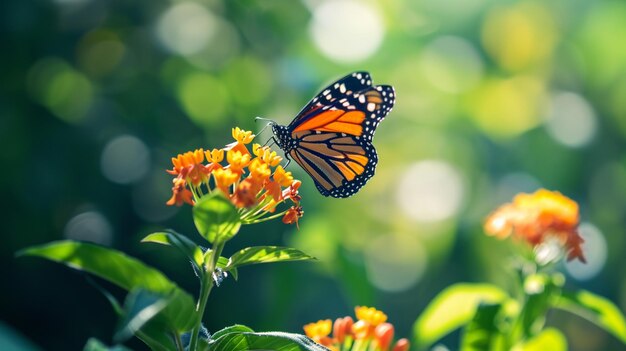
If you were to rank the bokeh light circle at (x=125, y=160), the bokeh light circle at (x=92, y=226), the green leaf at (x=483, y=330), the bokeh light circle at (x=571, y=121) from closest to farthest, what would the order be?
the green leaf at (x=483, y=330)
the bokeh light circle at (x=92, y=226)
the bokeh light circle at (x=125, y=160)
the bokeh light circle at (x=571, y=121)

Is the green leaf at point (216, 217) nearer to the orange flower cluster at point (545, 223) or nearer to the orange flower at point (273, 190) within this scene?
the orange flower at point (273, 190)

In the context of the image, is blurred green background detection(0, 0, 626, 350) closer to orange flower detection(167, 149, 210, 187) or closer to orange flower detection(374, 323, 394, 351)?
orange flower detection(374, 323, 394, 351)

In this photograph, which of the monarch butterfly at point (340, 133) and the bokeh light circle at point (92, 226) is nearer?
the monarch butterfly at point (340, 133)

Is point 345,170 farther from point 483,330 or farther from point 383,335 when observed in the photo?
point 383,335

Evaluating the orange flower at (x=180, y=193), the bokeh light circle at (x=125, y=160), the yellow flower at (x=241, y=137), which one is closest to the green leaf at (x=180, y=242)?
the orange flower at (x=180, y=193)

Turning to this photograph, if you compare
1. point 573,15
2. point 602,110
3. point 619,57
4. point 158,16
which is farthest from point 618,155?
point 158,16

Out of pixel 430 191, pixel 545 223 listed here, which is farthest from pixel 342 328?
pixel 430 191

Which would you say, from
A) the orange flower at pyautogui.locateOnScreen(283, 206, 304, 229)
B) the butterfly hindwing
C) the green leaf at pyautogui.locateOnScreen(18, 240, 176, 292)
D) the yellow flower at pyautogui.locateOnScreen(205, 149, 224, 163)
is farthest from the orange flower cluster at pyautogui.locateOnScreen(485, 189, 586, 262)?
the green leaf at pyautogui.locateOnScreen(18, 240, 176, 292)

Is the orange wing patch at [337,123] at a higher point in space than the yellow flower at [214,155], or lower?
higher
